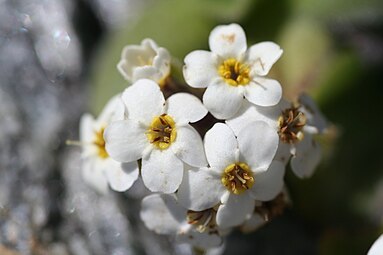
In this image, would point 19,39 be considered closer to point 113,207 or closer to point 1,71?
point 1,71

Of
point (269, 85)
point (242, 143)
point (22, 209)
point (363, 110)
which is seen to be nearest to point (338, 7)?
point (363, 110)

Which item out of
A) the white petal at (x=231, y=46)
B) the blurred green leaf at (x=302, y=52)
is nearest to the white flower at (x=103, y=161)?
the white petal at (x=231, y=46)

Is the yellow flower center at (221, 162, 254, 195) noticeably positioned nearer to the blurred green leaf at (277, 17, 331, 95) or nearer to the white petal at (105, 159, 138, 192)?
the white petal at (105, 159, 138, 192)

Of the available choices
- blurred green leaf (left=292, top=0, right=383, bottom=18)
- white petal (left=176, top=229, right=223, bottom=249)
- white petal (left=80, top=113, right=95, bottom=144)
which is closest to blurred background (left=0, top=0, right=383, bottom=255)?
blurred green leaf (left=292, top=0, right=383, bottom=18)

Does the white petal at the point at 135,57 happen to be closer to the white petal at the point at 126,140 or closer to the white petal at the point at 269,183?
the white petal at the point at 126,140

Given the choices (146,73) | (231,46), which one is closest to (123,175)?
(146,73)

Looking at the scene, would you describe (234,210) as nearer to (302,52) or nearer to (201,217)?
(201,217)

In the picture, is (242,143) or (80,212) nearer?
(242,143)
